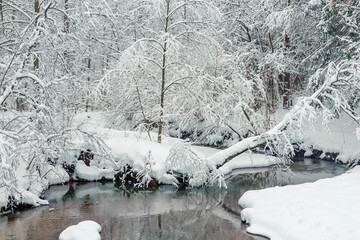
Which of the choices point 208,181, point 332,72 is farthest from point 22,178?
point 332,72

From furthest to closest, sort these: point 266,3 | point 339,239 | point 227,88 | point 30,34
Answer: point 266,3
point 227,88
point 30,34
point 339,239

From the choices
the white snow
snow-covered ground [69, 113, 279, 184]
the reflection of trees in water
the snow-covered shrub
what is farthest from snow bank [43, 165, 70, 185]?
the white snow

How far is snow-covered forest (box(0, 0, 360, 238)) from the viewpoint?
10.1m

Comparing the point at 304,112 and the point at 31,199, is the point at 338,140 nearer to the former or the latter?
the point at 304,112

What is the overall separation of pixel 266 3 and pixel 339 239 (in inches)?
580

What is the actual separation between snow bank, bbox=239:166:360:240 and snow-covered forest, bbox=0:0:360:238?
2.05 meters

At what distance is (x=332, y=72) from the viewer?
13.4 metres

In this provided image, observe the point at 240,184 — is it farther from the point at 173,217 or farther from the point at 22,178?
the point at 22,178

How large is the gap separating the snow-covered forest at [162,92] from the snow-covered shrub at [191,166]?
0.13 ft

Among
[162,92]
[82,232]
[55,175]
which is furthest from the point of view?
[162,92]

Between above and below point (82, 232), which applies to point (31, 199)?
above

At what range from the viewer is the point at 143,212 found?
966 centimetres

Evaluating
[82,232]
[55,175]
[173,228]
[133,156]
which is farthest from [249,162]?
[82,232]

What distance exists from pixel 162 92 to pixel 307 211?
7439mm
